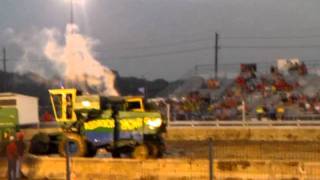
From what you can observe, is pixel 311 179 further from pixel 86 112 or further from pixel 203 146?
pixel 203 146

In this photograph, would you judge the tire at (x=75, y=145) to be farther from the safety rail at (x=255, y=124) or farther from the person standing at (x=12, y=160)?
the safety rail at (x=255, y=124)

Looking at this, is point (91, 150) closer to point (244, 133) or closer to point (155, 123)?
point (155, 123)

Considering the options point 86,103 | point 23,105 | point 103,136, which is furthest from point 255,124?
point 86,103

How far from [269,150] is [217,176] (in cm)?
1167

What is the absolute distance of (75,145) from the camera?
25.0 metres

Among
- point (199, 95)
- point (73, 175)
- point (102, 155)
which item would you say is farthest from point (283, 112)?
point (73, 175)

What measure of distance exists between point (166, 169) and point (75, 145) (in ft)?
20.6

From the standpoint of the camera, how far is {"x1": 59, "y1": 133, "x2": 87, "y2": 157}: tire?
2480cm

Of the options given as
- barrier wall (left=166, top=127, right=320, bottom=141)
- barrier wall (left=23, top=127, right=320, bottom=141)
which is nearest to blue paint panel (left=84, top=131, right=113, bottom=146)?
barrier wall (left=23, top=127, right=320, bottom=141)

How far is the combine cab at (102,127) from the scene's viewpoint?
2505cm

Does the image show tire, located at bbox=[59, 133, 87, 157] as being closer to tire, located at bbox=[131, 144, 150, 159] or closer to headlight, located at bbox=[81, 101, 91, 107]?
headlight, located at bbox=[81, 101, 91, 107]

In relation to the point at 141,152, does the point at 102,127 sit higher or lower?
higher

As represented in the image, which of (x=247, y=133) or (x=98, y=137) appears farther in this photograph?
(x=247, y=133)

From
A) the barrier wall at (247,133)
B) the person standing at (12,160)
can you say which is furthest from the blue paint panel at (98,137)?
the barrier wall at (247,133)
